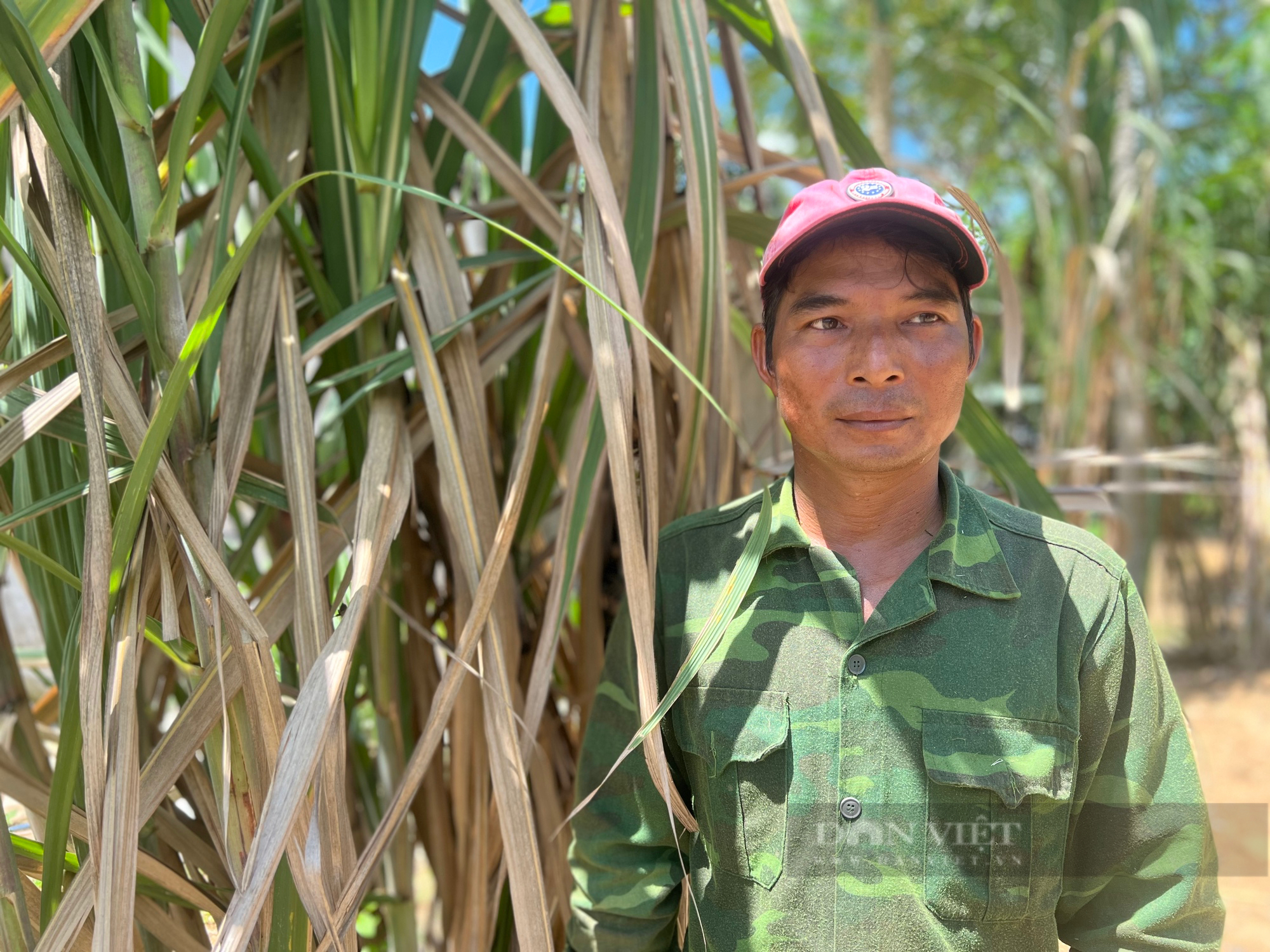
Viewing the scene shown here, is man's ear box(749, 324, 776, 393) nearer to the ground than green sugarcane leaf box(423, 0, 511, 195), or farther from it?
nearer to the ground

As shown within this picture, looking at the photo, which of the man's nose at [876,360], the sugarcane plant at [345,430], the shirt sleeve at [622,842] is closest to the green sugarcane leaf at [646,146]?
the sugarcane plant at [345,430]

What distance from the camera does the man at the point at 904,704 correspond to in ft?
2.87

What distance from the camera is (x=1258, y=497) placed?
5250 millimetres

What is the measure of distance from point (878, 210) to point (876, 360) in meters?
0.15

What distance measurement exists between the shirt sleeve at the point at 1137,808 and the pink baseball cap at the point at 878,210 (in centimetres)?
36

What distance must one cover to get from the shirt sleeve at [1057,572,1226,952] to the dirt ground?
1.04ft

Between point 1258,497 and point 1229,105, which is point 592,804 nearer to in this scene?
point 1258,497

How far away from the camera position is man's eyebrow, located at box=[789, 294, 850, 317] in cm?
92

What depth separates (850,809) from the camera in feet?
2.91

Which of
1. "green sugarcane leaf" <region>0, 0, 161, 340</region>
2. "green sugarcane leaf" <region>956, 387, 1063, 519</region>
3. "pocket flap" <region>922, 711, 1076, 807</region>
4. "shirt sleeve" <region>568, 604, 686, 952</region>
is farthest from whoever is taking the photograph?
"green sugarcane leaf" <region>956, 387, 1063, 519</region>

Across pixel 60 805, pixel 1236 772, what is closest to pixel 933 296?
pixel 60 805

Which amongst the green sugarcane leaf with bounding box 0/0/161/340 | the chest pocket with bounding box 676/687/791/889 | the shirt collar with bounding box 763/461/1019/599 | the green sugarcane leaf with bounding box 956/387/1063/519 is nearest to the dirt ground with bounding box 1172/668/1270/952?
the green sugarcane leaf with bounding box 956/387/1063/519

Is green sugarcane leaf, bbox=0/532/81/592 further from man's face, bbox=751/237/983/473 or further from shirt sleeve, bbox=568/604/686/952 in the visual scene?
man's face, bbox=751/237/983/473

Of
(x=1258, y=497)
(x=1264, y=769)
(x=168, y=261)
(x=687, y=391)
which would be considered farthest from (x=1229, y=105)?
(x=168, y=261)
